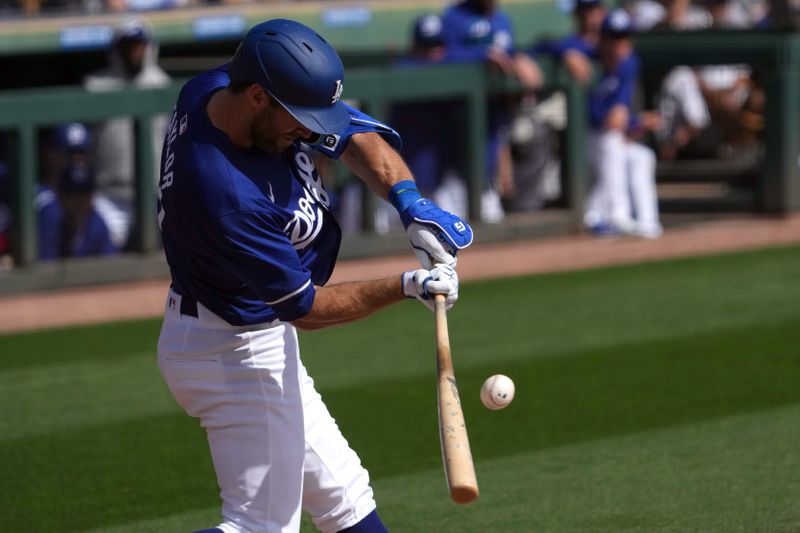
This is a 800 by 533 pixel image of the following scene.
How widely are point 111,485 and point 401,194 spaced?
2.11m

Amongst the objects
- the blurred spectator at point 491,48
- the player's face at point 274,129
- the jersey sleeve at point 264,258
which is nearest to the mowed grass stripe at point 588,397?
the jersey sleeve at point 264,258

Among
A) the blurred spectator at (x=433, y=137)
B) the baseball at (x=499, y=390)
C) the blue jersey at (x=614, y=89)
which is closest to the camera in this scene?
the baseball at (x=499, y=390)

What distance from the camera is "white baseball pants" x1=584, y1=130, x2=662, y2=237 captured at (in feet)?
35.9

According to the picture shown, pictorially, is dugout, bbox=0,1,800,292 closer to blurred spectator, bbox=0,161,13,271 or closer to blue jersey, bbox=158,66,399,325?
blurred spectator, bbox=0,161,13,271

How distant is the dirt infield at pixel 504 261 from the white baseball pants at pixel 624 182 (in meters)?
0.17

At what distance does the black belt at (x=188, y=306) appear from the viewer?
380 centimetres

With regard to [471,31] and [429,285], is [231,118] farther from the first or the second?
[471,31]

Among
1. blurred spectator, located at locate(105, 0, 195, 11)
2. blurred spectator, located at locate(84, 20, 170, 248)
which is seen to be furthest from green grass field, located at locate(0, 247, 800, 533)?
blurred spectator, located at locate(105, 0, 195, 11)

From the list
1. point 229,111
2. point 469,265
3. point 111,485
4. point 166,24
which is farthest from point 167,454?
point 166,24

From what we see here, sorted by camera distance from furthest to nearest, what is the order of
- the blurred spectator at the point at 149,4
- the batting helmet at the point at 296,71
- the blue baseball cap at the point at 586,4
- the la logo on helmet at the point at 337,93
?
the blurred spectator at the point at 149,4, the blue baseball cap at the point at 586,4, the la logo on helmet at the point at 337,93, the batting helmet at the point at 296,71

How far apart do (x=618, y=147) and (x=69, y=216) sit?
13.6 ft

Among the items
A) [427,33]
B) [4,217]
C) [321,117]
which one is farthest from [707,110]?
[321,117]

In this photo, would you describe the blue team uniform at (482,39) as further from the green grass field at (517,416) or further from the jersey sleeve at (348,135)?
the jersey sleeve at (348,135)

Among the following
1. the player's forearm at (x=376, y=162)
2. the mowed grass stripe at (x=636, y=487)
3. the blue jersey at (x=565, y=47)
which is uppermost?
the blue jersey at (x=565, y=47)
